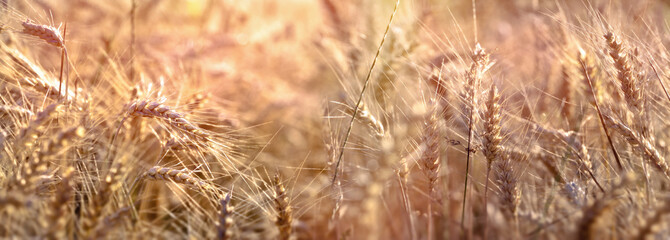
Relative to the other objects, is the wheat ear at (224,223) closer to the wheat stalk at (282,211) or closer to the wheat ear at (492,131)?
the wheat stalk at (282,211)

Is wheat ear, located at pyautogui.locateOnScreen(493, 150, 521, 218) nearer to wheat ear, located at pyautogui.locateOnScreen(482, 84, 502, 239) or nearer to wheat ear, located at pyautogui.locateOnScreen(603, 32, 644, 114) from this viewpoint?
wheat ear, located at pyautogui.locateOnScreen(482, 84, 502, 239)

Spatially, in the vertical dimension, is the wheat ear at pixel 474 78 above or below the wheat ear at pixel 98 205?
above

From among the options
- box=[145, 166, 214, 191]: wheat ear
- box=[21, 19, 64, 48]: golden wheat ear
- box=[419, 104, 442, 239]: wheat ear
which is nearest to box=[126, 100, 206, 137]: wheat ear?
box=[145, 166, 214, 191]: wheat ear

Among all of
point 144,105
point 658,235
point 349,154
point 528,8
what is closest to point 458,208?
point 349,154

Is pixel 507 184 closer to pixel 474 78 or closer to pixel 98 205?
pixel 474 78

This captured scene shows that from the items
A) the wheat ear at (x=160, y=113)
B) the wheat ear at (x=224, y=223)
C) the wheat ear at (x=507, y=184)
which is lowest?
the wheat ear at (x=224, y=223)

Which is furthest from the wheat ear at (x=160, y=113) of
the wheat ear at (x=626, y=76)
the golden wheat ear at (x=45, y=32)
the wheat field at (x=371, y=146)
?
the wheat ear at (x=626, y=76)

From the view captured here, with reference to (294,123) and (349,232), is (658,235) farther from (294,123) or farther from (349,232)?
(294,123)

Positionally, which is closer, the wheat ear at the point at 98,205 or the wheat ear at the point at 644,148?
the wheat ear at the point at 98,205
